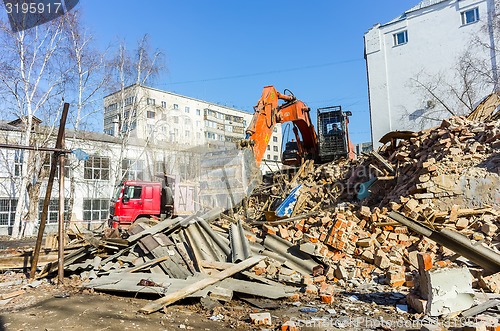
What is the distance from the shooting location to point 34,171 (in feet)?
58.8

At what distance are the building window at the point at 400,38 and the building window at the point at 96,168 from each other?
24551mm

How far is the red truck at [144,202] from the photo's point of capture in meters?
12.9

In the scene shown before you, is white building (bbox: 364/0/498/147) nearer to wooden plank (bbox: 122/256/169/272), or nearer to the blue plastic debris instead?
the blue plastic debris

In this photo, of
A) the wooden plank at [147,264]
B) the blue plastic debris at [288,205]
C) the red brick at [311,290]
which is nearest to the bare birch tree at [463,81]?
the blue plastic debris at [288,205]

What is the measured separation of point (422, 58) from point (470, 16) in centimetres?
407

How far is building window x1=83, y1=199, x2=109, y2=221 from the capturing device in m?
21.5

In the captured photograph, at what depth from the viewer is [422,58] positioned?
27531 millimetres

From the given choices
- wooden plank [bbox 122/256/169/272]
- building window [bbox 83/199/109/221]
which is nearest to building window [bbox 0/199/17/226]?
building window [bbox 83/199/109/221]

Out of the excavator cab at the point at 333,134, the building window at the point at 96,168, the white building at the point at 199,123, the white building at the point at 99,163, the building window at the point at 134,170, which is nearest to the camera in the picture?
the excavator cab at the point at 333,134

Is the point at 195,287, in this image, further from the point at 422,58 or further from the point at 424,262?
the point at 422,58

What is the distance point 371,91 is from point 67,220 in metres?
25.2

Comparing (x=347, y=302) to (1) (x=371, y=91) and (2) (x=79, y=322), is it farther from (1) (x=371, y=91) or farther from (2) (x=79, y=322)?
(1) (x=371, y=91)

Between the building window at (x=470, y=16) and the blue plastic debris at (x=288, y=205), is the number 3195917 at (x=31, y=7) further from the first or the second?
the building window at (x=470, y=16)

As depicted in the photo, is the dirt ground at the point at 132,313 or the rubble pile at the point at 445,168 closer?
the dirt ground at the point at 132,313
